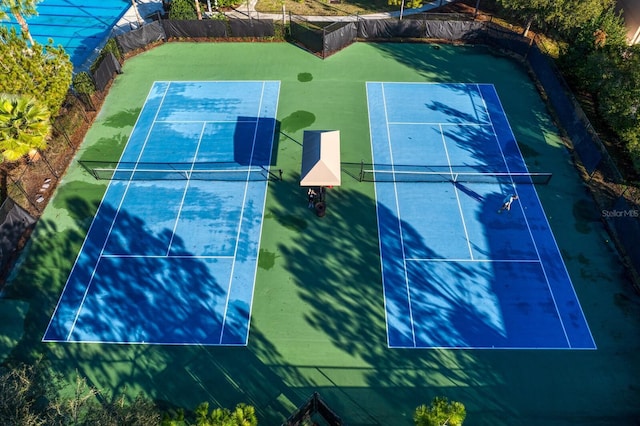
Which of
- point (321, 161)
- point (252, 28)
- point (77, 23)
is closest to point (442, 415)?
point (321, 161)

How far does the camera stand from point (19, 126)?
57.4ft

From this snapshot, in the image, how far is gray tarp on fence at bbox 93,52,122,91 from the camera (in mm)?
24875

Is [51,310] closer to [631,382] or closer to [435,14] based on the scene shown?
[631,382]

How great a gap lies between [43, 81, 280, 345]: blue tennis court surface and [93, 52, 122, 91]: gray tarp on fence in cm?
356

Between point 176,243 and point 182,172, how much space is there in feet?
14.2

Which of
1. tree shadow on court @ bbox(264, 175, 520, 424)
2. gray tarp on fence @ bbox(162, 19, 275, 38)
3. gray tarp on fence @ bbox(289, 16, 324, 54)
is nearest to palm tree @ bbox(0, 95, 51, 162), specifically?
tree shadow on court @ bbox(264, 175, 520, 424)

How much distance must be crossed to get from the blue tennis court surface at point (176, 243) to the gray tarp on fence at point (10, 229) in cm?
288

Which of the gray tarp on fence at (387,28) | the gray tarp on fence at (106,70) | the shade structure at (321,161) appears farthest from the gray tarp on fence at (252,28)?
the shade structure at (321,161)

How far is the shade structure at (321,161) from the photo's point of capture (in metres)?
18.7

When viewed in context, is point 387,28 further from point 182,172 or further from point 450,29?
point 182,172

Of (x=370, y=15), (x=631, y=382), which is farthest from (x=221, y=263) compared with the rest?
(x=370, y=15)

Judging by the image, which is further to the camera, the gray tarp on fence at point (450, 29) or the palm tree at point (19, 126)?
the gray tarp on fence at point (450, 29)

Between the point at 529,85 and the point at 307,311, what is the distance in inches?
825
